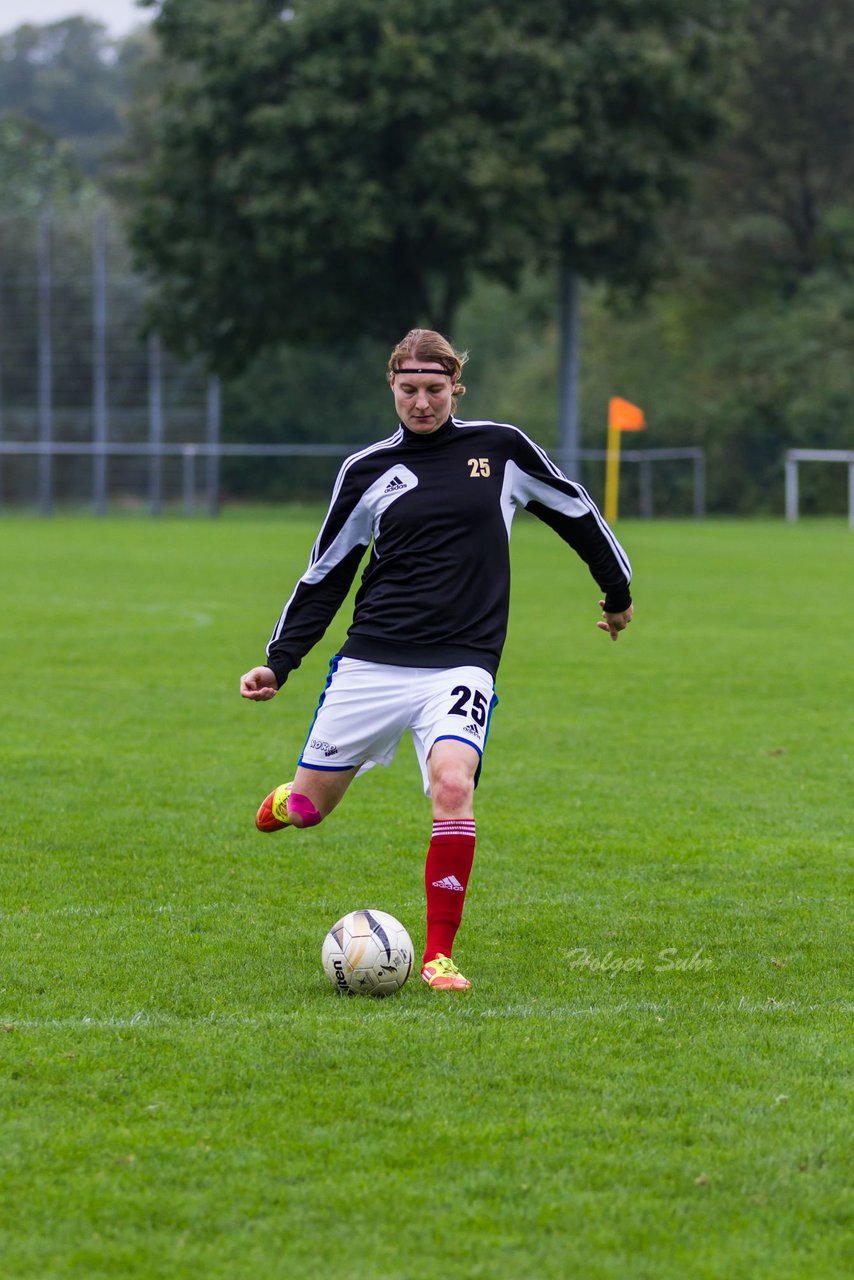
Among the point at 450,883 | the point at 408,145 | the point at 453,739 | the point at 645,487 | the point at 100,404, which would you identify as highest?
the point at 408,145

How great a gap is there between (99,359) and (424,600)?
4272cm

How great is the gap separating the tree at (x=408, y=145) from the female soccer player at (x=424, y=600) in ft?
103

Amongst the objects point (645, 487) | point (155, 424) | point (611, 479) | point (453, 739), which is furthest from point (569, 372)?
point (453, 739)

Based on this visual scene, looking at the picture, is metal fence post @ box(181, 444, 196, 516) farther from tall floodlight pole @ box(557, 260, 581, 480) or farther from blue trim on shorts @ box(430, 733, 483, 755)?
blue trim on shorts @ box(430, 733, 483, 755)

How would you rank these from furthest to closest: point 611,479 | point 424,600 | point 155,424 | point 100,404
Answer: point 100,404 < point 155,424 < point 611,479 < point 424,600

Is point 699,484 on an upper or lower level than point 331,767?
upper

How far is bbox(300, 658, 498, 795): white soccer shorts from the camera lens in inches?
216

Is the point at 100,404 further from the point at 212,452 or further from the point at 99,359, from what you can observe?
the point at 212,452

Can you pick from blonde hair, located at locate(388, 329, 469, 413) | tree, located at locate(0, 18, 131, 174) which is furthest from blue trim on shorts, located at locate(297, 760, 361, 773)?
tree, located at locate(0, 18, 131, 174)

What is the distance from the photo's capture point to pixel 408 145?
37.3 metres

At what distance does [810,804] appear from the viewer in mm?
8508

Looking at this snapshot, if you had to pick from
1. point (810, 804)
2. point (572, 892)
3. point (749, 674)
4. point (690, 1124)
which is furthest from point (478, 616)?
point (749, 674)

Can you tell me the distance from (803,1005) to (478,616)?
5.01 ft

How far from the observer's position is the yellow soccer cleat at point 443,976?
5309mm
